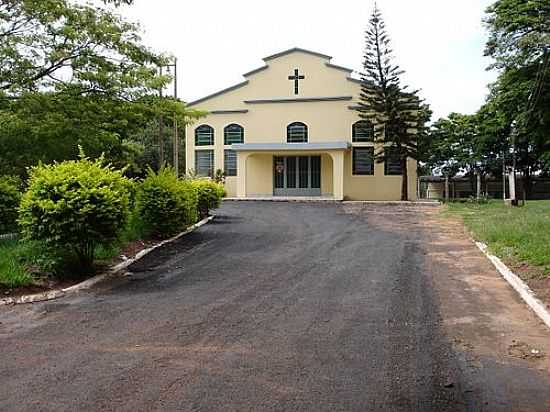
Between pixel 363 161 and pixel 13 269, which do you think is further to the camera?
pixel 363 161

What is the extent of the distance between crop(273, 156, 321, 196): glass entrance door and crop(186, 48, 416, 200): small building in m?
0.05

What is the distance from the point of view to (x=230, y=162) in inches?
1298

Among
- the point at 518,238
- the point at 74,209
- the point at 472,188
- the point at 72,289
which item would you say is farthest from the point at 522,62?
the point at 472,188

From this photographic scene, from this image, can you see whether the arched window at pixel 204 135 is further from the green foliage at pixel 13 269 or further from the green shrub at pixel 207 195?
the green foliage at pixel 13 269

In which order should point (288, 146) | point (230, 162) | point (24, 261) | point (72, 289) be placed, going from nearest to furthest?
point (72, 289)
point (24, 261)
point (288, 146)
point (230, 162)

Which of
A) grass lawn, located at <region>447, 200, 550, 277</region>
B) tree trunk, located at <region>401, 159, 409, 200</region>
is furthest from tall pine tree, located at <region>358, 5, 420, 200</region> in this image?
grass lawn, located at <region>447, 200, 550, 277</region>

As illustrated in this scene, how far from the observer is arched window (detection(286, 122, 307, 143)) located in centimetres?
3225

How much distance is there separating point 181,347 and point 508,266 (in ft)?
20.5

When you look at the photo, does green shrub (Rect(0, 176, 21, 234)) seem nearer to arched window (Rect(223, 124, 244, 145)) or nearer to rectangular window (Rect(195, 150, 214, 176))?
rectangular window (Rect(195, 150, 214, 176))

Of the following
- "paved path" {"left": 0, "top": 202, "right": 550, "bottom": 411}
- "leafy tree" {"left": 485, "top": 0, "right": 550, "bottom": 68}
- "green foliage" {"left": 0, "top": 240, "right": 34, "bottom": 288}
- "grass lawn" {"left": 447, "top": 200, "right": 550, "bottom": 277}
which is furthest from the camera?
"leafy tree" {"left": 485, "top": 0, "right": 550, "bottom": 68}

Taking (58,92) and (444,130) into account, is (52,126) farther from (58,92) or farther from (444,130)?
(444,130)

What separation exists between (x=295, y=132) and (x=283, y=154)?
140 centimetres

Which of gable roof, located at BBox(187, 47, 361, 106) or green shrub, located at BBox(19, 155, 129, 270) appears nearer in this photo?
green shrub, located at BBox(19, 155, 129, 270)

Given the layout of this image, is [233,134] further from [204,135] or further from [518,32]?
[518,32]
